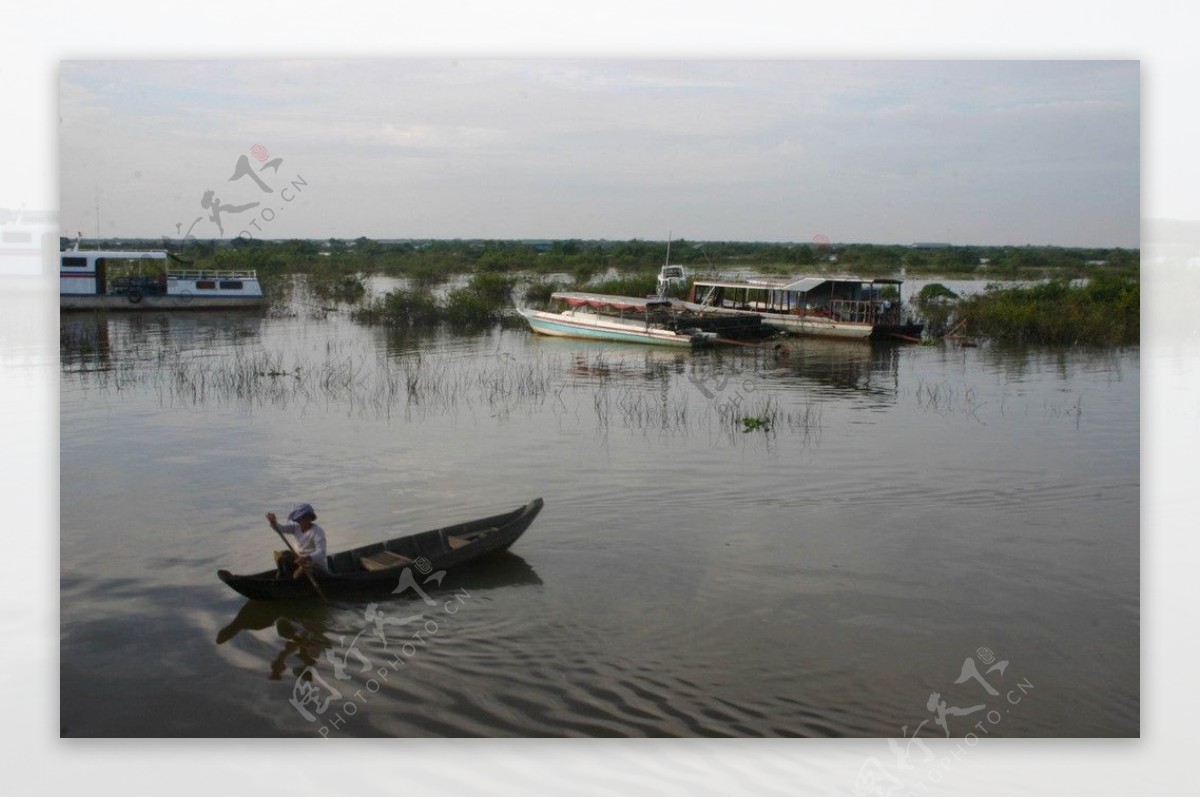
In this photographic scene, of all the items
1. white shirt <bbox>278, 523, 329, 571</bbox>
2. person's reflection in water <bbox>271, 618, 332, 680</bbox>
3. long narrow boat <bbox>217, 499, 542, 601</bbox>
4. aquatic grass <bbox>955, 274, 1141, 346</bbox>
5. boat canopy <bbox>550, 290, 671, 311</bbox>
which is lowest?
person's reflection in water <bbox>271, 618, 332, 680</bbox>

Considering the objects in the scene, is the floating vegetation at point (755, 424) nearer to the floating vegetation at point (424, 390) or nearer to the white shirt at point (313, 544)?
the floating vegetation at point (424, 390)

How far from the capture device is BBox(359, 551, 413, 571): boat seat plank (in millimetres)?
4891

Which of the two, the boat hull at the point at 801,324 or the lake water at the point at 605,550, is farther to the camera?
the boat hull at the point at 801,324

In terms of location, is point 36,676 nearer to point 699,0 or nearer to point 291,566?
point 291,566

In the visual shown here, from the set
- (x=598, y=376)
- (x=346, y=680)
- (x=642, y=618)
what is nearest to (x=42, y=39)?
(x=346, y=680)

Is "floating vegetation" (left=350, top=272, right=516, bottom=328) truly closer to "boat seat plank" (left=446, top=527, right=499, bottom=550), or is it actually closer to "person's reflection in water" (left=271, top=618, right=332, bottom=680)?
"boat seat plank" (left=446, top=527, right=499, bottom=550)

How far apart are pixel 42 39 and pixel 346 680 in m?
2.52

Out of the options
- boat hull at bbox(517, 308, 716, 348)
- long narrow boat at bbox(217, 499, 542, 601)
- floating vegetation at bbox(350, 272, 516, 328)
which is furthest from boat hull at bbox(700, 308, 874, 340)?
long narrow boat at bbox(217, 499, 542, 601)

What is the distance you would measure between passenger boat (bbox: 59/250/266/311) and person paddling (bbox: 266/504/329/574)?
1.38 meters

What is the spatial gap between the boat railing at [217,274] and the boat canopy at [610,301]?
3.44 metres

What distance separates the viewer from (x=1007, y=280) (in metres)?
6.52

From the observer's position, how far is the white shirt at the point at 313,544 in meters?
4.63

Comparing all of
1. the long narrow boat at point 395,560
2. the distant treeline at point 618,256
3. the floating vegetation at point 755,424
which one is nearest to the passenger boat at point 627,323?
the distant treeline at point 618,256

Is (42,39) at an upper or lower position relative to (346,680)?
upper
